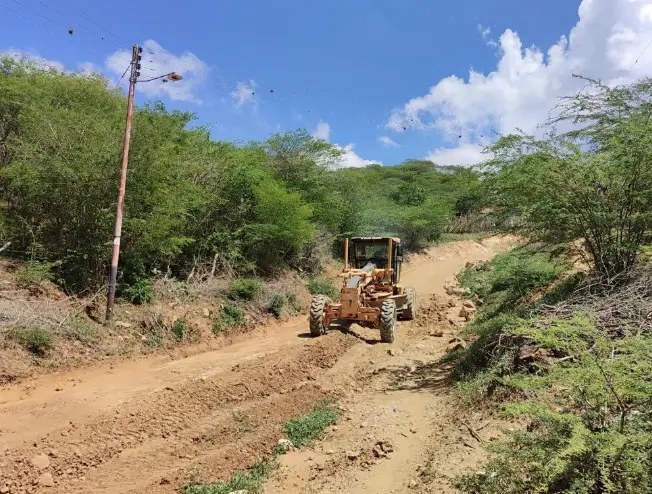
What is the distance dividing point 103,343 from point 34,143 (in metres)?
5.41

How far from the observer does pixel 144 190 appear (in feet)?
40.5

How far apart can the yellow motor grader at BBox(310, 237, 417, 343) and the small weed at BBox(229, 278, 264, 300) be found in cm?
316

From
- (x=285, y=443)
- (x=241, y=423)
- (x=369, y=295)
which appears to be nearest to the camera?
(x=285, y=443)

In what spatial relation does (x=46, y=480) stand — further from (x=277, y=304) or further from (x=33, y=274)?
(x=277, y=304)

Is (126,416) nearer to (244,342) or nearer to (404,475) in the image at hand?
(404,475)

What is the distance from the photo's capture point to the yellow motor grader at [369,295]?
38.7ft

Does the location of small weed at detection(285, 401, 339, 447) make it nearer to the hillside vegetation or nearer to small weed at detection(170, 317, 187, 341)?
the hillside vegetation

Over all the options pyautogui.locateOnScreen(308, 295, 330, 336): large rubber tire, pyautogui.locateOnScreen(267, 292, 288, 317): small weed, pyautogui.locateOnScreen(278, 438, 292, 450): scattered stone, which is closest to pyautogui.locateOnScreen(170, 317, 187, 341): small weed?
pyautogui.locateOnScreen(308, 295, 330, 336): large rubber tire

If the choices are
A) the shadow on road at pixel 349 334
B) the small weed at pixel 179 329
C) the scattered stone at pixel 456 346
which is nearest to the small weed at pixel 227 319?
the small weed at pixel 179 329

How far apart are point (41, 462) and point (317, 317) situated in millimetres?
7295

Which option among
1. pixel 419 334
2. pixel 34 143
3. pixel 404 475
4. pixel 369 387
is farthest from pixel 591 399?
pixel 34 143

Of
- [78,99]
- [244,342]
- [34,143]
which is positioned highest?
[78,99]

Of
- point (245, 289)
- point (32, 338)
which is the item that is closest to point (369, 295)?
point (245, 289)

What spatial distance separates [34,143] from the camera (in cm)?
1194
